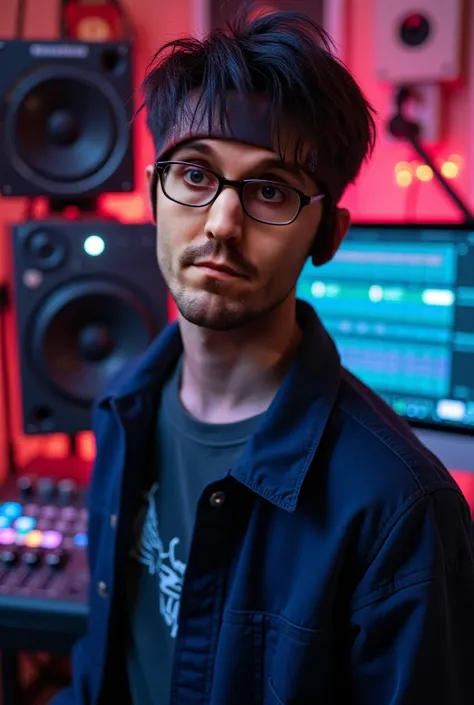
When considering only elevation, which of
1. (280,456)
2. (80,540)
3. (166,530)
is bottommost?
(80,540)

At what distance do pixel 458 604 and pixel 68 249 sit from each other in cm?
88

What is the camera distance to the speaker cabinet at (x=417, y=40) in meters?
1.32

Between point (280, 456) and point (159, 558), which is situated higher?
point (280, 456)

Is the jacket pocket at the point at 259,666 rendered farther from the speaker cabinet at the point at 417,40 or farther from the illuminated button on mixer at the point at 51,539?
the speaker cabinet at the point at 417,40

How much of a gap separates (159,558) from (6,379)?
2.34 feet

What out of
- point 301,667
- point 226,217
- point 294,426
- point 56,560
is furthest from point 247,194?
point 56,560

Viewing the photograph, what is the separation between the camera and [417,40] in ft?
4.44

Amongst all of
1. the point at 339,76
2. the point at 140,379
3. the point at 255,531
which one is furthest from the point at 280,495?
the point at 339,76

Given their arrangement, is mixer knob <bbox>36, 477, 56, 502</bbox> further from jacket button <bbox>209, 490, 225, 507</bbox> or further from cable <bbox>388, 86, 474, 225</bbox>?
cable <bbox>388, 86, 474, 225</bbox>

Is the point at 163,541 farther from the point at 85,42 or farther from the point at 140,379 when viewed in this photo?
the point at 85,42

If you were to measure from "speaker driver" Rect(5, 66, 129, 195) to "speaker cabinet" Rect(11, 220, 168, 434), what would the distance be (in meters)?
0.09

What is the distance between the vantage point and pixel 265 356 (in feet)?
2.97

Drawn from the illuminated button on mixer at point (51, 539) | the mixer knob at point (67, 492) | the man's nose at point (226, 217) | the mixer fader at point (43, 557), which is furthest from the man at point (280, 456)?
the mixer knob at point (67, 492)

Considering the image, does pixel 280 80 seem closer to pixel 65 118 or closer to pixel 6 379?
pixel 65 118
